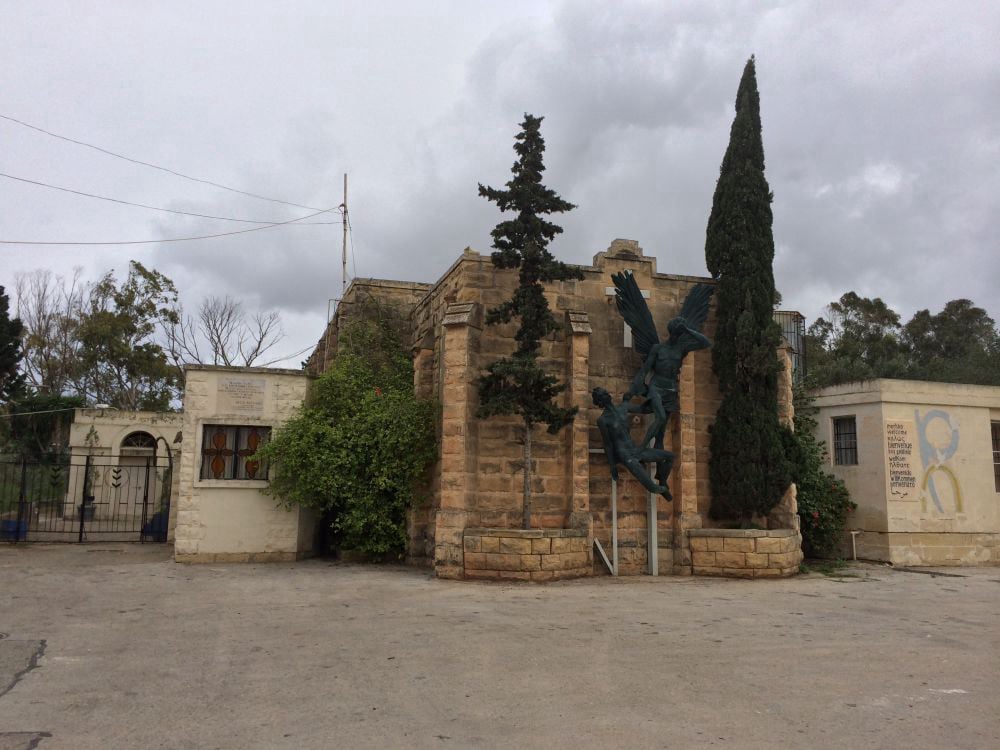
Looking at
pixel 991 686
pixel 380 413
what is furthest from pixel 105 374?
pixel 991 686

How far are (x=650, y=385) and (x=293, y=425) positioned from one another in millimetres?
6370

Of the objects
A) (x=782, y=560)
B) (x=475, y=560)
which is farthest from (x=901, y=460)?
(x=475, y=560)

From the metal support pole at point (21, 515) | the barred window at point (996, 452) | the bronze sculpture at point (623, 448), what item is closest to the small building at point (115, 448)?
the metal support pole at point (21, 515)

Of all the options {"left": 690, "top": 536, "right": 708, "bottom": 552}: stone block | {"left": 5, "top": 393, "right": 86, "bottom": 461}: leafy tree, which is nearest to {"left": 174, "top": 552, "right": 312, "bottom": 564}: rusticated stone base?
{"left": 690, "top": 536, "right": 708, "bottom": 552}: stone block

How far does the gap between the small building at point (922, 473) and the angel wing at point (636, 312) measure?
5560 mm

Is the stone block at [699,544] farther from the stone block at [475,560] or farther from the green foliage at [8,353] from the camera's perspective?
the green foliage at [8,353]

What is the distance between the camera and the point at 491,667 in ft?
19.8

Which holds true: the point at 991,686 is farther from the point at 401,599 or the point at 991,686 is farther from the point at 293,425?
the point at 293,425

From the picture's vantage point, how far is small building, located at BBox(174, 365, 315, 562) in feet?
44.1

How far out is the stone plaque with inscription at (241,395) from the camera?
13914 millimetres

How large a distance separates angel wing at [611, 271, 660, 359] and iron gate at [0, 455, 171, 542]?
10.5m

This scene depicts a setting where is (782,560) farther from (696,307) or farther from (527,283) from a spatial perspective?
(527,283)

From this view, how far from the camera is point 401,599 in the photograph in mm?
9430

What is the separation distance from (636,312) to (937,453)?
24.1ft
